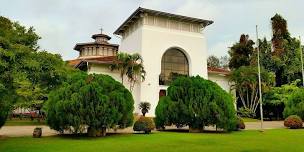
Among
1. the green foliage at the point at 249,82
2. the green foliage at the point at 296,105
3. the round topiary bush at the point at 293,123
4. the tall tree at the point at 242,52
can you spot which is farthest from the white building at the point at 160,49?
the round topiary bush at the point at 293,123

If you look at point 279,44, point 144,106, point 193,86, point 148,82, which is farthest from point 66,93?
point 279,44

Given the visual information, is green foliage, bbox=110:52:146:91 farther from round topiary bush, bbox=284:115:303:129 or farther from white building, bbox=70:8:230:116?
round topiary bush, bbox=284:115:303:129

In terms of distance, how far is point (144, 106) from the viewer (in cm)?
3222

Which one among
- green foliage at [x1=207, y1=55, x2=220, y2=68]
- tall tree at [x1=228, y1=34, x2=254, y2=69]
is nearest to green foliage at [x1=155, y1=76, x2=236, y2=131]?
tall tree at [x1=228, y1=34, x2=254, y2=69]

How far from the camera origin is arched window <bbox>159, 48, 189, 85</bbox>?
3666cm

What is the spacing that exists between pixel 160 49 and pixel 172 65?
2526mm

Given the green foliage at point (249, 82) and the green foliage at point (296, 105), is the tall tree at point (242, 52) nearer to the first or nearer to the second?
the green foliage at point (249, 82)

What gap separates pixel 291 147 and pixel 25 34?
13436mm

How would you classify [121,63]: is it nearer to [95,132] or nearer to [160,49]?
[160,49]

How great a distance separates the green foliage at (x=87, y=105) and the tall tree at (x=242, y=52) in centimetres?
2940

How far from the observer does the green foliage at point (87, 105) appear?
1661cm

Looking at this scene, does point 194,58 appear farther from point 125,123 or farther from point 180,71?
point 125,123

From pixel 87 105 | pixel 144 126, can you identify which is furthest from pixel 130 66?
pixel 87 105

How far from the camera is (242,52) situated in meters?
44.7
